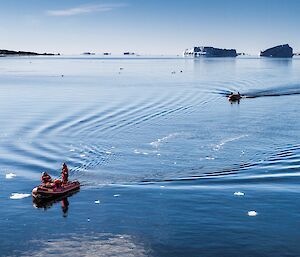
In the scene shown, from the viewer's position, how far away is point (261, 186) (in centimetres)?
4716

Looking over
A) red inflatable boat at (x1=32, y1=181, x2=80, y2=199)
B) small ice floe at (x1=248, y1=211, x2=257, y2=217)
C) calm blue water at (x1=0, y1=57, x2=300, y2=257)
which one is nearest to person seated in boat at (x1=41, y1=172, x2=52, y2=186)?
red inflatable boat at (x1=32, y1=181, x2=80, y2=199)

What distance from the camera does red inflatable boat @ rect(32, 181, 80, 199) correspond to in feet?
147

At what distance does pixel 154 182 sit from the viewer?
49.2 metres

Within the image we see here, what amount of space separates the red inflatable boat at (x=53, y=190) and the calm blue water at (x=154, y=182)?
1018 millimetres

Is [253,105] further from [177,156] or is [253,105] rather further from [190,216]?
[190,216]

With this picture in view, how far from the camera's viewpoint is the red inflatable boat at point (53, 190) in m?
44.8

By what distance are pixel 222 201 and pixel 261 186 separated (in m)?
6.13

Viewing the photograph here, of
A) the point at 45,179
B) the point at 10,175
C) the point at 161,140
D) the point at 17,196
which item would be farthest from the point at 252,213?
the point at 161,140

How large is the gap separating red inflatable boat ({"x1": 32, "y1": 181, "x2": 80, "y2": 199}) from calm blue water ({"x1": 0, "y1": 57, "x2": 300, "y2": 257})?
1018 mm

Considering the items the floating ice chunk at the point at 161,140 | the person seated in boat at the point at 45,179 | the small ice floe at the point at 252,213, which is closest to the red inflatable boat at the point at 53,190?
the person seated in boat at the point at 45,179

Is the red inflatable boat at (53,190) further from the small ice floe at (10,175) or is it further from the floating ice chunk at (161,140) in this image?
the floating ice chunk at (161,140)

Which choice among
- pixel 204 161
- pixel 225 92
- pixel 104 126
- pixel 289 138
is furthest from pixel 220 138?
pixel 225 92

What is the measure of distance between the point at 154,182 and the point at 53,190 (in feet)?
34.6

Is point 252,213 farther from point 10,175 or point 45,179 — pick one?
point 10,175
